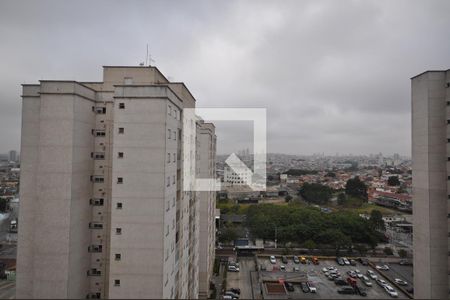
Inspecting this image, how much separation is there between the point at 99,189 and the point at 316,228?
41.9ft

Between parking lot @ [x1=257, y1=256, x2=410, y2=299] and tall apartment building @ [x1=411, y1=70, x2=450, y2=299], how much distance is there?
3396mm

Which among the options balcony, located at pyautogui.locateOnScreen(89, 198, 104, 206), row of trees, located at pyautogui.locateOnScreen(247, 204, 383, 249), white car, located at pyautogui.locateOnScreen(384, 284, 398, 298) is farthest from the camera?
row of trees, located at pyautogui.locateOnScreen(247, 204, 383, 249)

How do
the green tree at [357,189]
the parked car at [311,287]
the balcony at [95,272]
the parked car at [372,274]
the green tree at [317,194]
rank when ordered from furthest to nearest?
the green tree at [357,189]
the green tree at [317,194]
the parked car at [372,274]
the parked car at [311,287]
the balcony at [95,272]

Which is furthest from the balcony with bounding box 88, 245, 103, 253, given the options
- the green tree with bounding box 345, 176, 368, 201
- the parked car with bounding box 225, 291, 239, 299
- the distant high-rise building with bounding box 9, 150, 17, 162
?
the distant high-rise building with bounding box 9, 150, 17, 162

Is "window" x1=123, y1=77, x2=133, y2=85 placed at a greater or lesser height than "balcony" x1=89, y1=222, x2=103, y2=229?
greater

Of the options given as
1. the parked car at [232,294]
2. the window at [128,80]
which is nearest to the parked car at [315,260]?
the parked car at [232,294]

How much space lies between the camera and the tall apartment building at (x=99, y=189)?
15.5 ft

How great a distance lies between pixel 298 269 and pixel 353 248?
4.25 m

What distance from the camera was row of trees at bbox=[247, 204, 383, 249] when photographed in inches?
572

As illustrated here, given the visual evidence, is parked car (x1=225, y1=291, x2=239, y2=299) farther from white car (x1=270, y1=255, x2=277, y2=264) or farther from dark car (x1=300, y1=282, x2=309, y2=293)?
white car (x1=270, y1=255, x2=277, y2=264)

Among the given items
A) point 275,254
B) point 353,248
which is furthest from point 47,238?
point 353,248

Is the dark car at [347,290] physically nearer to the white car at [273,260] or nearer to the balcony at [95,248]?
the white car at [273,260]

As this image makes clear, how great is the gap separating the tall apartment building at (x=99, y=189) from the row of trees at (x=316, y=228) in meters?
10.8

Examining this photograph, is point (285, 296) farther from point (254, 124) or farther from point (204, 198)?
point (254, 124)
